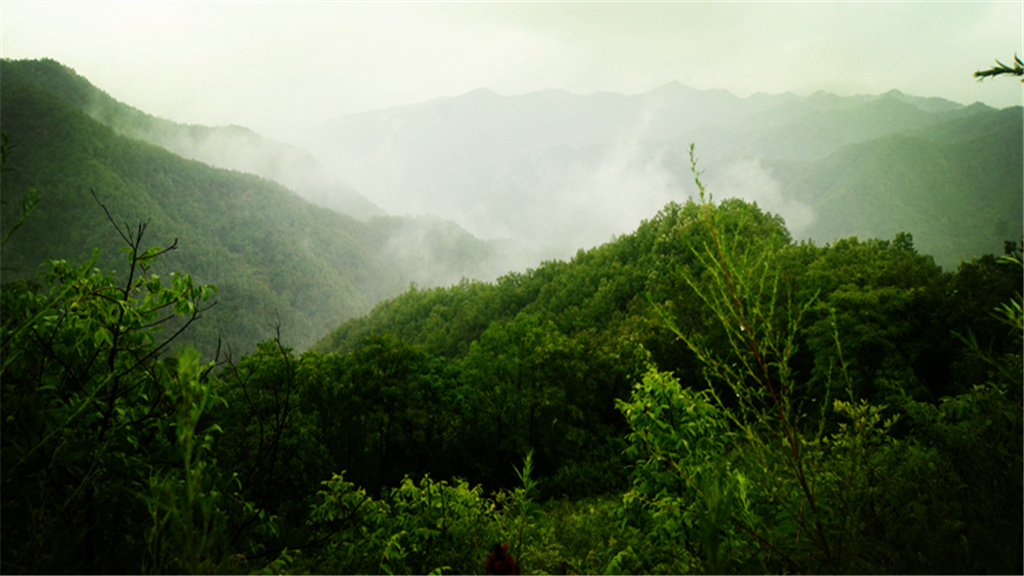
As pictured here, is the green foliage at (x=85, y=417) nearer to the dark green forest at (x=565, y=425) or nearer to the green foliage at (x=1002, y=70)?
the dark green forest at (x=565, y=425)

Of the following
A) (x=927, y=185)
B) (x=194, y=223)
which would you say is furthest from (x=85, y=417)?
(x=194, y=223)

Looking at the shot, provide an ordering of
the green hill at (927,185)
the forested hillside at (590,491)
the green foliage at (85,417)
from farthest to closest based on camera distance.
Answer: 1. the green hill at (927,185)
2. the green foliage at (85,417)
3. the forested hillside at (590,491)

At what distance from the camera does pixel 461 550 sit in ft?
16.4

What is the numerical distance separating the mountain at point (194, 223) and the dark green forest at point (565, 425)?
98.7 metres

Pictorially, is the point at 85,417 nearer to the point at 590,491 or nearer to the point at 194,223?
the point at 590,491

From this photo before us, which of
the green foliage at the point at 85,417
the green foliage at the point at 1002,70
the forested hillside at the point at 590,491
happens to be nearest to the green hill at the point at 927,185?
the forested hillside at the point at 590,491

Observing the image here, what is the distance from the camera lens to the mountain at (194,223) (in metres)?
110

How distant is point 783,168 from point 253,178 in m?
213

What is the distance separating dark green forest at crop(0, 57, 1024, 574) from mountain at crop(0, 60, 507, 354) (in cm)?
9867

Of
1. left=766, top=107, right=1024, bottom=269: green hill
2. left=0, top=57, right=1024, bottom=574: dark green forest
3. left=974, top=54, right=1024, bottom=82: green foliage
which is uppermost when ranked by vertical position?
left=766, top=107, right=1024, bottom=269: green hill

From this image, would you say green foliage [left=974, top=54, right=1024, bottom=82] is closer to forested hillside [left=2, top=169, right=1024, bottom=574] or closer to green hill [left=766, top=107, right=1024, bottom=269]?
forested hillside [left=2, top=169, right=1024, bottom=574]

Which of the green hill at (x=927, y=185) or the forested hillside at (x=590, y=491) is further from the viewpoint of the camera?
the green hill at (x=927, y=185)

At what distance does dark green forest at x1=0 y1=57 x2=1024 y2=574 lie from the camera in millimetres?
Result: 2000

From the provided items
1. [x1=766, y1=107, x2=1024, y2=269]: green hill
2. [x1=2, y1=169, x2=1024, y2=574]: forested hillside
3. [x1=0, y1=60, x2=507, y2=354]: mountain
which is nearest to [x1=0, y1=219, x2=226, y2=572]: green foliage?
[x1=2, y1=169, x2=1024, y2=574]: forested hillside
